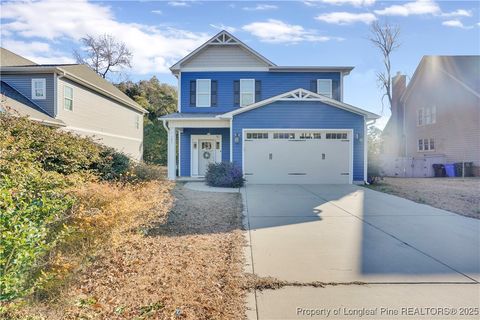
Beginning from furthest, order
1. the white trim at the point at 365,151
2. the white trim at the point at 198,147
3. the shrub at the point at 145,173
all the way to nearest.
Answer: the white trim at the point at 198,147, the white trim at the point at 365,151, the shrub at the point at 145,173

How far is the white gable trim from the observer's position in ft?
53.3

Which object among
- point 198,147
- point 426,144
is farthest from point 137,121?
point 426,144

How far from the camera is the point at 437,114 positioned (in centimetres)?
2259

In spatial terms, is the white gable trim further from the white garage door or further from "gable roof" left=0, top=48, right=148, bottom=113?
"gable roof" left=0, top=48, right=148, bottom=113

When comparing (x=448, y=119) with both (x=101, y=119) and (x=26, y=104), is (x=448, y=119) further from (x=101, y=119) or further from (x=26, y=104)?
(x=26, y=104)

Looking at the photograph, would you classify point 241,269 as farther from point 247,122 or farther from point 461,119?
point 461,119

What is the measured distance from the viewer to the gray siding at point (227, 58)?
16656mm

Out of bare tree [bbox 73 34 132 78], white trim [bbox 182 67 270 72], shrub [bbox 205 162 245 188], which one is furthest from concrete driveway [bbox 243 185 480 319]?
bare tree [bbox 73 34 132 78]

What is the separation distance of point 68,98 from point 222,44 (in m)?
8.88

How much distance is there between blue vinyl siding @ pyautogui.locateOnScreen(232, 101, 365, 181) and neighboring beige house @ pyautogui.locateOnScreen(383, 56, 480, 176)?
8.70 meters

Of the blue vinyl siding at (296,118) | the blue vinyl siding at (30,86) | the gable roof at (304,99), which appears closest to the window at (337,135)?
the blue vinyl siding at (296,118)

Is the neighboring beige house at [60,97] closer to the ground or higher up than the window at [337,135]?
higher up

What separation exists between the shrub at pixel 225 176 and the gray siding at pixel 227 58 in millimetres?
6142

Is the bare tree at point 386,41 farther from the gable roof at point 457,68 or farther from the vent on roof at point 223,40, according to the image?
the vent on roof at point 223,40
